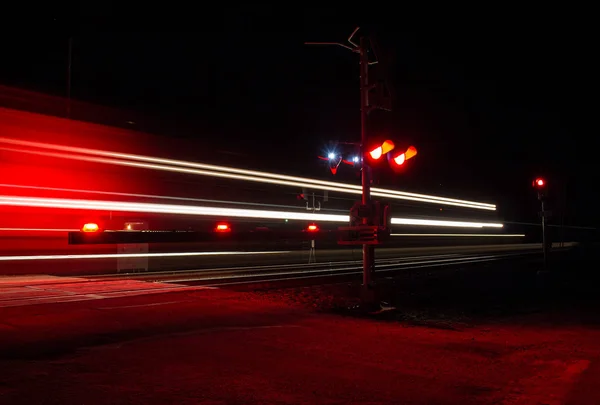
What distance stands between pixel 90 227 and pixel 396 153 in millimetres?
7336

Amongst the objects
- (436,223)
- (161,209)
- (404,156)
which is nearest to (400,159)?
(404,156)

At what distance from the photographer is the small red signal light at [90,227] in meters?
13.1

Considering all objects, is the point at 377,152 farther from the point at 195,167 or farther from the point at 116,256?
the point at 116,256

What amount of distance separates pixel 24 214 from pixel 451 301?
1009cm

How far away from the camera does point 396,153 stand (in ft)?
37.1

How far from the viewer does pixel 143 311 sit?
422 inches

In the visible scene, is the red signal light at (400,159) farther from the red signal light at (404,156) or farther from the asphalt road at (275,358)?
the asphalt road at (275,358)

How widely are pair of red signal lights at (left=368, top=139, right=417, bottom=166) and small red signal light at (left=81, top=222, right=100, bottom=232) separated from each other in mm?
6818

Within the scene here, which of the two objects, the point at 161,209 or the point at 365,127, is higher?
the point at 365,127

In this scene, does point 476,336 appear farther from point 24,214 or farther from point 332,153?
point 24,214

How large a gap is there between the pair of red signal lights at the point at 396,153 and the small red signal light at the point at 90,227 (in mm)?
6818

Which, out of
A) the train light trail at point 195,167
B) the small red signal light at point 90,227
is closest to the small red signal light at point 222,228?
the train light trail at point 195,167

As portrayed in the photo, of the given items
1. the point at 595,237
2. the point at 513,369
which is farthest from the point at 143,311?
the point at 595,237

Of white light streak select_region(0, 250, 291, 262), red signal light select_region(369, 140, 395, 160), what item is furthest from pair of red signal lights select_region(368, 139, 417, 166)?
white light streak select_region(0, 250, 291, 262)
